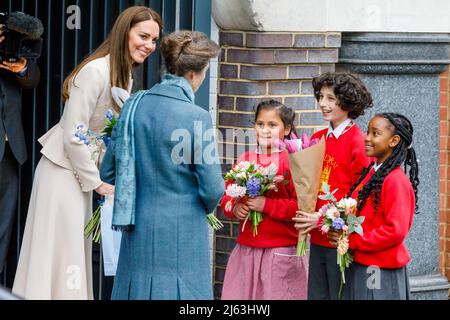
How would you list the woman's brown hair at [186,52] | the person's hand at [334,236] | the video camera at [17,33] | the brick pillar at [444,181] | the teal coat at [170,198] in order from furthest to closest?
the brick pillar at [444,181], the video camera at [17,33], the person's hand at [334,236], the woman's brown hair at [186,52], the teal coat at [170,198]

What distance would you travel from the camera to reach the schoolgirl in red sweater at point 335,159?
775cm

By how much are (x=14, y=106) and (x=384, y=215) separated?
2.53 meters

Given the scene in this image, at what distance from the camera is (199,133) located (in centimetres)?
713

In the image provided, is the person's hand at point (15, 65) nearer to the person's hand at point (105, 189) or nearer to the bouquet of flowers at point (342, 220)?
the person's hand at point (105, 189)

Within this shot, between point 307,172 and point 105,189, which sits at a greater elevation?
point 307,172

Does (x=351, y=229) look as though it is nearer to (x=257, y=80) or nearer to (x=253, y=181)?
(x=253, y=181)

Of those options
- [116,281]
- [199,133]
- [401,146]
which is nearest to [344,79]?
[401,146]

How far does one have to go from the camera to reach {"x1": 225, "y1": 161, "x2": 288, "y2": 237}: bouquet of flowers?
788 cm

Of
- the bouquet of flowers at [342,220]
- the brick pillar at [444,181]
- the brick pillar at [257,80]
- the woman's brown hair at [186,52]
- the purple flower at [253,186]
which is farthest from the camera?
the brick pillar at [444,181]

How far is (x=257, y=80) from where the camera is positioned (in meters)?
8.88

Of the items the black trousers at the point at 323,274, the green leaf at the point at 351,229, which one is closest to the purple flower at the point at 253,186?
the black trousers at the point at 323,274

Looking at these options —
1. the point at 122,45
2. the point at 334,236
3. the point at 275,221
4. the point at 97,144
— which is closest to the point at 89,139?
the point at 97,144

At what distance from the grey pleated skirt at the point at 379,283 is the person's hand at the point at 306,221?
32 cm

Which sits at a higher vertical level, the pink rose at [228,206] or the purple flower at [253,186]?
the purple flower at [253,186]
